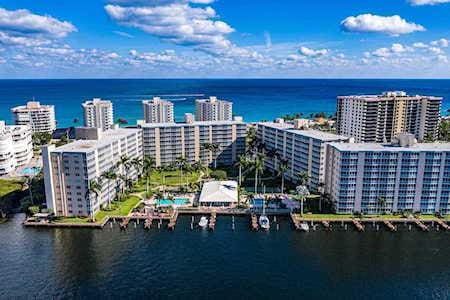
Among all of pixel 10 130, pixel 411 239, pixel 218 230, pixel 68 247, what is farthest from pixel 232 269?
pixel 10 130

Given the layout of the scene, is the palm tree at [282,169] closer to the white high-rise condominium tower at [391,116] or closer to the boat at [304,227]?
the boat at [304,227]

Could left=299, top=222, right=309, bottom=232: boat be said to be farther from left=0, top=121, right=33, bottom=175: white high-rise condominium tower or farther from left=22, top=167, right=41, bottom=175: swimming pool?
left=0, top=121, right=33, bottom=175: white high-rise condominium tower

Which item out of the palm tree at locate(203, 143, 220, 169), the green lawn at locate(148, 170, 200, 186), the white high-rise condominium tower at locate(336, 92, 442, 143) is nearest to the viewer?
the green lawn at locate(148, 170, 200, 186)

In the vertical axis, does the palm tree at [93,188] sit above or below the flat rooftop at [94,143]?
below

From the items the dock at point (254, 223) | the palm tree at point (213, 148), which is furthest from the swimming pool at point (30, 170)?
A: the dock at point (254, 223)

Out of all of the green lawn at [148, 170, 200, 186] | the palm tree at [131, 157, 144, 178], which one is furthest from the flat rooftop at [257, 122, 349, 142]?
the palm tree at [131, 157, 144, 178]

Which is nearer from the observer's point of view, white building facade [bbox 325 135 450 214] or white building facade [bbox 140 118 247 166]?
white building facade [bbox 325 135 450 214]
